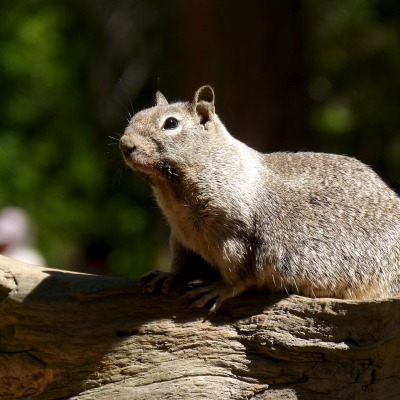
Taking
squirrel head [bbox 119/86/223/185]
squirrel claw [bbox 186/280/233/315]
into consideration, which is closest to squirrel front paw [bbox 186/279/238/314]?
squirrel claw [bbox 186/280/233/315]

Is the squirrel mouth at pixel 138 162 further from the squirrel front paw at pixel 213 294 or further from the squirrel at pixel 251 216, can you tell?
the squirrel front paw at pixel 213 294

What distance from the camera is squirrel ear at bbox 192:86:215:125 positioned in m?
5.38

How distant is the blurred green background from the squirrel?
19.1 ft

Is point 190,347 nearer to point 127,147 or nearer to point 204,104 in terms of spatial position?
point 127,147

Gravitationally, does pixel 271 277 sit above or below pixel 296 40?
below

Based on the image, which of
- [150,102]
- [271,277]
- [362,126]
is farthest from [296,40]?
[271,277]

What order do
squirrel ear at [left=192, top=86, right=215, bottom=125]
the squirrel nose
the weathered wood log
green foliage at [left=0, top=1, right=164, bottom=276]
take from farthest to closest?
green foliage at [left=0, top=1, right=164, bottom=276], squirrel ear at [left=192, top=86, right=215, bottom=125], the weathered wood log, the squirrel nose

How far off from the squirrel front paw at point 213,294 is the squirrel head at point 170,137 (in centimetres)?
72

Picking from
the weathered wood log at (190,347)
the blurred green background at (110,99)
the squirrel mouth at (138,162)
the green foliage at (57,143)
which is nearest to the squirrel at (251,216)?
the squirrel mouth at (138,162)

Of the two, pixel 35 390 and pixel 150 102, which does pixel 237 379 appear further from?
pixel 150 102

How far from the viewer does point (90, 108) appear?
16.2 m

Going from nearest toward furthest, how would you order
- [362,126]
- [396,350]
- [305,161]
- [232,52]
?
[396,350], [305,161], [232,52], [362,126]

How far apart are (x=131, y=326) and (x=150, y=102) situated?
1055cm

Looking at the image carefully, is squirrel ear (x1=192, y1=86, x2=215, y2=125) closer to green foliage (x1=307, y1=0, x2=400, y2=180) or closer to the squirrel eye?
the squirrel eye
